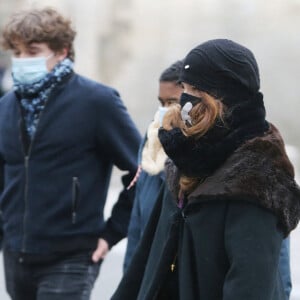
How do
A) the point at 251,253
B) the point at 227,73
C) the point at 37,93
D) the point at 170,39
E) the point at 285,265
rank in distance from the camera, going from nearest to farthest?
the point at 251,253 < the point at 227,73 < the point at 285,265 < the point at 37,93 < the point at 170,39

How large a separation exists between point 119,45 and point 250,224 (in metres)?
11.9

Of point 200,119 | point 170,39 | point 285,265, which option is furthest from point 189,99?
point 170,39

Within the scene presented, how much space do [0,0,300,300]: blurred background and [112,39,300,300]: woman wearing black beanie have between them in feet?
30.3

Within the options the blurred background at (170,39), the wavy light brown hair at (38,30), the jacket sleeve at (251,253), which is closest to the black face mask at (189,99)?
the jacket sleeve at (251,253)

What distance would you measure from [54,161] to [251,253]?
149cm

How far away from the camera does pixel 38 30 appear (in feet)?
12.6

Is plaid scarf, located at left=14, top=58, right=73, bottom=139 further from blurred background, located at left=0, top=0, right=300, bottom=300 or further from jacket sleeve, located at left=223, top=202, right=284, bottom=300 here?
blurred background, located at left=0, top=0, right=300, bottom=300

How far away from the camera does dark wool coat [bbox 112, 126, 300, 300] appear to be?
2.51m

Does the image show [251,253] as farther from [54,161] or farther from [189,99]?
[54,161]

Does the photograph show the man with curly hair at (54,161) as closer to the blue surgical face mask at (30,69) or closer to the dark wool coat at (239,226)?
the blue surgical face mask at (30,69)

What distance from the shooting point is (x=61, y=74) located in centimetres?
392

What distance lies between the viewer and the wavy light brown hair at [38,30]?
3.85 meters

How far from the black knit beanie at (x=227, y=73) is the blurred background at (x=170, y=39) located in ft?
30.4

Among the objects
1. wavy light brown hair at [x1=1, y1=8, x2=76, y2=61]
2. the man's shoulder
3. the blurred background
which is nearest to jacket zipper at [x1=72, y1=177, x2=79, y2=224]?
the man's shoulder
